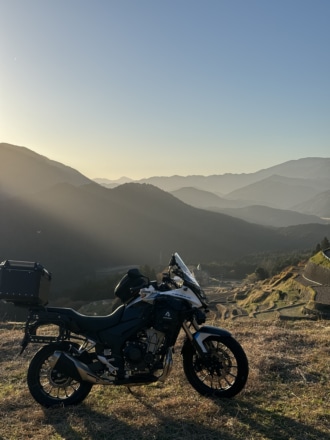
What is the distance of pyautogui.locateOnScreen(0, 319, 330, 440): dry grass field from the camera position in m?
4.61

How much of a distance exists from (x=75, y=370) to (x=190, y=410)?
167 cm

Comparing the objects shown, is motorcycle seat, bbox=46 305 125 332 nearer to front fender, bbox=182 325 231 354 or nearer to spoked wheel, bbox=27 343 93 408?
spoked wheel, bbox=27 343 93 408

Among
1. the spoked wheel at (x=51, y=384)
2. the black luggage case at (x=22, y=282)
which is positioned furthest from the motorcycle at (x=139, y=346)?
the black luggage case at (x=22, y=282)

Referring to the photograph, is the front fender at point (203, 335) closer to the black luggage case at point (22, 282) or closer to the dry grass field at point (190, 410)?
the dry grass field at point (190, 410)

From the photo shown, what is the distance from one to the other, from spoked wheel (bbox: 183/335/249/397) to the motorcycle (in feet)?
0.04

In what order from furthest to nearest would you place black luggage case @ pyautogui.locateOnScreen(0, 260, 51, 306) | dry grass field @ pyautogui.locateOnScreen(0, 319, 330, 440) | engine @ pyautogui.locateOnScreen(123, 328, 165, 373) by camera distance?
black luggage case @ pyautogui.locateOnScreen(0, 260, 51, 306) < engine @ pyautogui.locateOnScreen(123, 328, 165, 373) < dry grass field @ pyautogui.locateOnScreen(0, 319, 330, 440)

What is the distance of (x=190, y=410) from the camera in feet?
16.8

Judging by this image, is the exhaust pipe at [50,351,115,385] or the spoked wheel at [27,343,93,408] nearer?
the exhaust pipe at [50,351,115,385]

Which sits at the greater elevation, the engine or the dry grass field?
the engine

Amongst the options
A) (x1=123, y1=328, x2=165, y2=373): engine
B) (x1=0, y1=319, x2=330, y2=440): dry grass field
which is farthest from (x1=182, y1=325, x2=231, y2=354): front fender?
(x1=0, y1=319, x2=330, y2=440): dry grass field

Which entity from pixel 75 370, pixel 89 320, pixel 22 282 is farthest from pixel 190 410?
pixel 22 282

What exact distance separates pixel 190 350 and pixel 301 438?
186 centimetres

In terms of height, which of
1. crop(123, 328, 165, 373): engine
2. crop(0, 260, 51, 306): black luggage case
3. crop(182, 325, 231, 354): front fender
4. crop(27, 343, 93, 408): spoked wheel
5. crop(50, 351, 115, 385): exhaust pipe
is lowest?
crop(27, 343, 93, 408): spoked wheel

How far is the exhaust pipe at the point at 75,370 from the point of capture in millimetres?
5395
